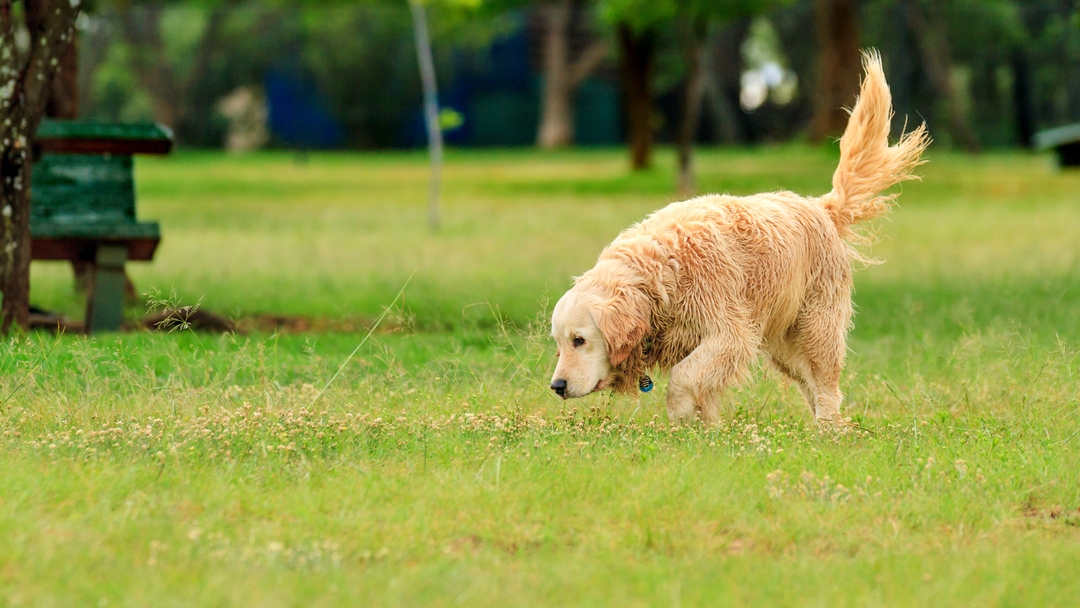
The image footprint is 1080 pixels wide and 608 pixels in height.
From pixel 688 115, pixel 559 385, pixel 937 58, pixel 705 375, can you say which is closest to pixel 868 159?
pixel 705 375

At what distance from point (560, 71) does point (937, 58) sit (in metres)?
11.0

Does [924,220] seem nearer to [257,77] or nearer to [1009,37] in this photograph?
[1009,37]

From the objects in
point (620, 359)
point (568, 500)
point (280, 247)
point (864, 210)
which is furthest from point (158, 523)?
point (280, 247)

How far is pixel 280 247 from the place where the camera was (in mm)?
14562

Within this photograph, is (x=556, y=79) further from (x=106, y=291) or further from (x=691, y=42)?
(x=106, y=291)

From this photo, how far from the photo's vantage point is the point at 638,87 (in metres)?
26.5

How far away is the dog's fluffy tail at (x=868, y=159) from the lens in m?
6.27

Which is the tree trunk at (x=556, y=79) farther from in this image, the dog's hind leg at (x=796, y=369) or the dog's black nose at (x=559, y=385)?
the dog's black nose at (x=559, y=385)

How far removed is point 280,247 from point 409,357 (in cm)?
761

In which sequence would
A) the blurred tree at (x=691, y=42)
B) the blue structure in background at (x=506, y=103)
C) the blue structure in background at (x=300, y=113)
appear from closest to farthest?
the blurred tree at (x=691, y=42) < the blue structure in background at (x=506, y=103) < the blue structure in background at (x=300, y=113)

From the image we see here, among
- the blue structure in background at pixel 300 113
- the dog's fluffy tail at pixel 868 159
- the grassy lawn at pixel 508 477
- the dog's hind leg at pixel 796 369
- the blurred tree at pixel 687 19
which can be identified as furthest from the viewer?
the blue structure in background at pixel 300 113

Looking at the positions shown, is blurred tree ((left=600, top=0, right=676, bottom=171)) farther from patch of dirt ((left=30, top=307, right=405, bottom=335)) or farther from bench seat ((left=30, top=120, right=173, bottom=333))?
bench seat ((left=30, top=120, right=173, bottom=333))

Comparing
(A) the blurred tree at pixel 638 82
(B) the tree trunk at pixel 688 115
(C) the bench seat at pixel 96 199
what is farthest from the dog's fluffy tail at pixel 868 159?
(A) the blurred tree at pixel 638 82

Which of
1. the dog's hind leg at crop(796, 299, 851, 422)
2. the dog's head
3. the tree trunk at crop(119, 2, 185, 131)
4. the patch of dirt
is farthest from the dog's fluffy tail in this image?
the tree trunk at crop(119, 2, 185, 131)
